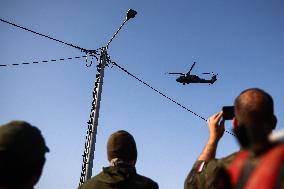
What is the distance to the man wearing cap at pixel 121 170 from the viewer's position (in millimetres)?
4129

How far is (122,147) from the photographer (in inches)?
169

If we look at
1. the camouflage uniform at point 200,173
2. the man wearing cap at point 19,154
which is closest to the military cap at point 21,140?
the man wearing cap at point 19,154

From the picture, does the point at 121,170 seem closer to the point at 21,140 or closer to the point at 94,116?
the point at 21,140

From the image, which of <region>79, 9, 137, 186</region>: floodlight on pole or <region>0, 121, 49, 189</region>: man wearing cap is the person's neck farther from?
<region>79, 9, 137, 186</region>: floodlight on pole

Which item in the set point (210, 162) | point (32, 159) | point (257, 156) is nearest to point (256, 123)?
point (257, 156)

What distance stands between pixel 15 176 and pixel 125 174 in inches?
87.3

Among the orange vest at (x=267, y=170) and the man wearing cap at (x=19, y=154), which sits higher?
the orange vest at (x=267, y=170)


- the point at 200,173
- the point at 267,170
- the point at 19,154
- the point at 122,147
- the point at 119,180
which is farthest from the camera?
the point at 122,147

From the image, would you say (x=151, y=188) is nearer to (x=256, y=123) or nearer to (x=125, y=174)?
(x=125, y=174)

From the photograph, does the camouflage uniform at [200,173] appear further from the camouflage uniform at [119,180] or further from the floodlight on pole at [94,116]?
the floodlight on pole at [94,116]

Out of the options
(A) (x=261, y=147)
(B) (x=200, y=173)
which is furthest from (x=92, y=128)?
(A) (x=261, y=147)

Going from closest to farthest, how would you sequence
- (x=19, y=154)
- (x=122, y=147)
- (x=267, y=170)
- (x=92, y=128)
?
(x=267, y=170) < (x=19, y=154) < (x=122, y=147) < (x=92, y=128)

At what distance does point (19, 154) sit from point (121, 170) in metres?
2.23

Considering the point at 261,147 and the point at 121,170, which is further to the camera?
the point at 121,170
